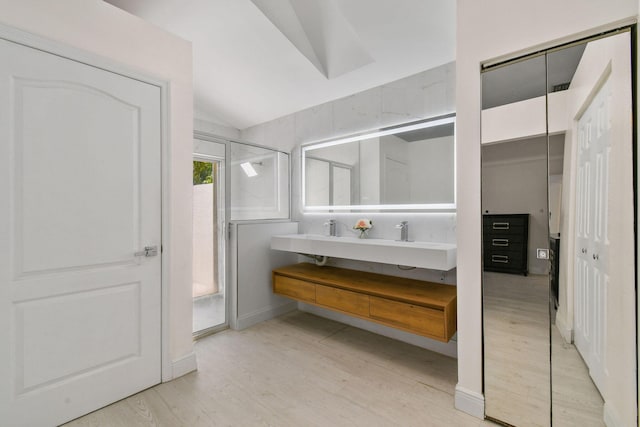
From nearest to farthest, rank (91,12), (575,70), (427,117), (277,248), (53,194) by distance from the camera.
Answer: (575,70)
(53,194)
(91,12)
(427,117)
(277,248)

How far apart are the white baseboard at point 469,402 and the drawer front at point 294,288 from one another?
4.75 feet

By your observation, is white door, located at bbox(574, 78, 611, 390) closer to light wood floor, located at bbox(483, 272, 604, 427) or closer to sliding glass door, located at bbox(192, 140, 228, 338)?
light wood floor, located at bbox(483, 272, 604, 427)

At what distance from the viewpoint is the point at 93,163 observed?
1793 mm

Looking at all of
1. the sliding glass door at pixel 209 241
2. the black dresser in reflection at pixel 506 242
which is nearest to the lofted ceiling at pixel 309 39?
the sliding glass door at pixel 209 241

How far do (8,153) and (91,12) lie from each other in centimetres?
101

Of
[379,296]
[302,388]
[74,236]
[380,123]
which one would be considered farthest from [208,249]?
[380,123]

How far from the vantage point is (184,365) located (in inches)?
87.0

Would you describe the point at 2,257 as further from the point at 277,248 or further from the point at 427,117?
the point at 427,117

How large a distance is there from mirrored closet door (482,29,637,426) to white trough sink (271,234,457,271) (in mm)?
408

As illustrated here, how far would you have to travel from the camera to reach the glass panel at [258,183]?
10.3 feet

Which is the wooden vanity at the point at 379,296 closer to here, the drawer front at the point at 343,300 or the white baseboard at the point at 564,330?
the drawer front at the point at 343,300

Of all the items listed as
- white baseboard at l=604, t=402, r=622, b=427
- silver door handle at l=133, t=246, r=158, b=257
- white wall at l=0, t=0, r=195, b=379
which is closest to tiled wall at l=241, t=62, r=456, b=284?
white baseboard at l=604, t=402, r=622, b=427

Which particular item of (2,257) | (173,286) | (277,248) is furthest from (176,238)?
(277,248)

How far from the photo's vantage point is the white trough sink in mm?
2098
